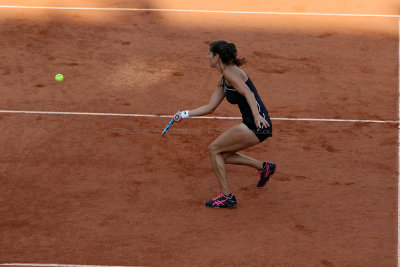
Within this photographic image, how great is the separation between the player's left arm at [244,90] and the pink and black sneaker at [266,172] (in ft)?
2.82

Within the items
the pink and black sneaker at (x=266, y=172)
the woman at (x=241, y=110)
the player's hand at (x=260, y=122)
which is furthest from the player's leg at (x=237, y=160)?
the player's hand at (x=260, y=122)

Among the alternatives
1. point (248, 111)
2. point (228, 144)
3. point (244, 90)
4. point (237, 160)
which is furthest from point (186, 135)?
point (244, 90)

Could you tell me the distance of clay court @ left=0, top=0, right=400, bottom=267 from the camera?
267 inches

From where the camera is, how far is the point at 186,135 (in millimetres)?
9289

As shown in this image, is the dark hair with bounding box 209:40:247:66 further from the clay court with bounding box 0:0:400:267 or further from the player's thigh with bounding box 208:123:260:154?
the clay court with bounding box 0:0:400:267

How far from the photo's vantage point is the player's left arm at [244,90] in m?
6.98

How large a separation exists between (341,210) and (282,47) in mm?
5474

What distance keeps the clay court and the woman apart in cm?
45

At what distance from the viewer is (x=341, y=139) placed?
29.9 feet

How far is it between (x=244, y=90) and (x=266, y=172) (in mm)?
1214

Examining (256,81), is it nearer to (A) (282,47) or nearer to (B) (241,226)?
(A) (282,47)

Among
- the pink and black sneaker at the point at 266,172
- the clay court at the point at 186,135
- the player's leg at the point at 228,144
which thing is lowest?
the clay court at the point at 186,135

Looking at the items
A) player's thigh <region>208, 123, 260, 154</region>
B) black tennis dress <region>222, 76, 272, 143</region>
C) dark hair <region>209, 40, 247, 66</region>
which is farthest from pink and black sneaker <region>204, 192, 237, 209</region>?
dark hair <region>209, 40, 247, 66</region>

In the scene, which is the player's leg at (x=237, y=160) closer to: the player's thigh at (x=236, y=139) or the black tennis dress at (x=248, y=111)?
the player's thigh at (x=236, y=139)
